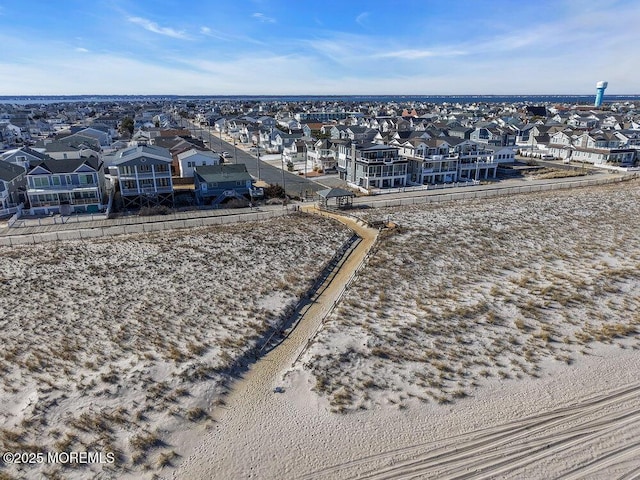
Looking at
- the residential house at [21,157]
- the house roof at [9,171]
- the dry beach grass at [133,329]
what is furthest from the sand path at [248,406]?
the residential house at [21,157]

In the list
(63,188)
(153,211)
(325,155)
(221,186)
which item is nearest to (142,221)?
(153,211)

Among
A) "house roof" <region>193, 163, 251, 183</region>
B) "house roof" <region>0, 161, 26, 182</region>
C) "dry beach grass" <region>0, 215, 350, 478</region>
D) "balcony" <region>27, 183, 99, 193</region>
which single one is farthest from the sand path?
"house roof" <region>0, 161, 26, 182</region>

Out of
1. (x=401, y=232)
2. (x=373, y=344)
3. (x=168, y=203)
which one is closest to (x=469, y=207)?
(x=401, y=232)

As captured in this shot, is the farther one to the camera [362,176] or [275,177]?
[275,177]

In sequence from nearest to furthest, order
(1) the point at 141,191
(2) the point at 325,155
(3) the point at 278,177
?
(1) the point at 141,191
(3) the point at 278,177
(2) the point at 325,155

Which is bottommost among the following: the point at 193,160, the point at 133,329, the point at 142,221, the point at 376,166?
the point at 133,329

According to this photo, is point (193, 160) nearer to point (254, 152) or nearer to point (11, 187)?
point (11, 187)

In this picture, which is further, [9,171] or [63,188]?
[9,171]

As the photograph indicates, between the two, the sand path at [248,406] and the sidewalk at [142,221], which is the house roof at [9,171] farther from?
the sand path at [248,406]

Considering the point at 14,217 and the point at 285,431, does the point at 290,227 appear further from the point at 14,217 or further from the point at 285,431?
the point at 14,217
